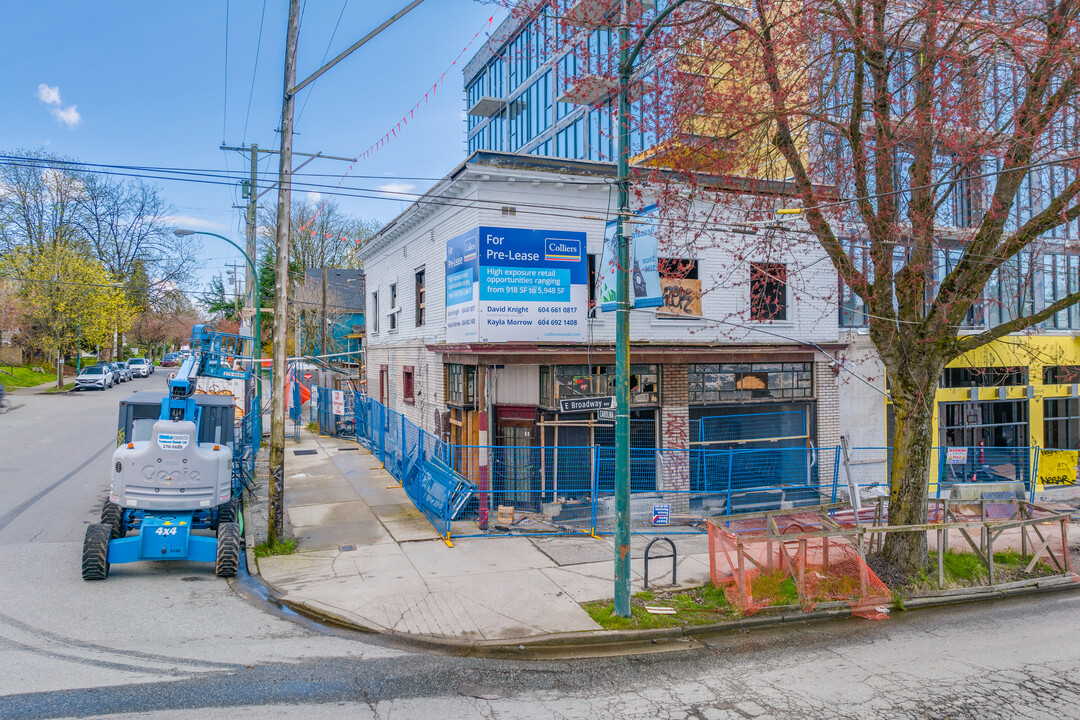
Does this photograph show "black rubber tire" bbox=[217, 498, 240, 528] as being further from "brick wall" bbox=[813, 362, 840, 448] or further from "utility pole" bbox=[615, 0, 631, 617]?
"brick wall" bbox=[813, 362, 840, 448]

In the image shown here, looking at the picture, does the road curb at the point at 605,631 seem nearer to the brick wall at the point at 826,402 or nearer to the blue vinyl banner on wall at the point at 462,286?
the blue vinyl banner on wall at the point at 462,286

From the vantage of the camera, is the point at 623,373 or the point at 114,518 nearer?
the point at 623,373

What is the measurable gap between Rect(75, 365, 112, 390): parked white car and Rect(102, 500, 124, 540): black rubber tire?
40.2 metres

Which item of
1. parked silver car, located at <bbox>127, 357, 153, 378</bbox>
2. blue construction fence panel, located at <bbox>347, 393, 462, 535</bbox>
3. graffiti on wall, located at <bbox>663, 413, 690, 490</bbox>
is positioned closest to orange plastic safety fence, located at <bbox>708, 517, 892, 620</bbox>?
blue construction fence panel, located at <bbox>347, 393, 462, 535</bbox>

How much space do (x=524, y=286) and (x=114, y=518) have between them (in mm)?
8298

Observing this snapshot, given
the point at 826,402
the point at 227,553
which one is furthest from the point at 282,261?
the point at 826,402

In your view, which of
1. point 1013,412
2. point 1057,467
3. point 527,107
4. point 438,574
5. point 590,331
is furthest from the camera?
point 527,107

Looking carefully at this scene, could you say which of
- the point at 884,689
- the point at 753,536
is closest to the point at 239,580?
the point at 753,536

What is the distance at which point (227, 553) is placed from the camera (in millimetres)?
9930

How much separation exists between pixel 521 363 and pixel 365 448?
11.2 metres

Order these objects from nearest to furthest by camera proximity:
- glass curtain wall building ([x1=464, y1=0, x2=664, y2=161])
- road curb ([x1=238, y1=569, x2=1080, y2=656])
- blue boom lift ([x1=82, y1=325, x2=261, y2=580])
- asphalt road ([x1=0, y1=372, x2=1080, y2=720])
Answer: asphalt road ([x1=0, y1=372, x2=1080, y2=720]) → road curb ([x1=238, y1=569, x2=1080, y2=656]) → blue boom lift ([x1=82, y1=325, x2=261, y2=580]) → glass curtain wall building ([x1=464, y1=0, x2=664, y2=161])

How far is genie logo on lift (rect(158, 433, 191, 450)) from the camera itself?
10.0 m

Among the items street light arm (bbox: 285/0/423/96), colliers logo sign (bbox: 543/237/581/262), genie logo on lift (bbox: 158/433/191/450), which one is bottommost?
genie logo on lift (bbox: 158/433/191/450)

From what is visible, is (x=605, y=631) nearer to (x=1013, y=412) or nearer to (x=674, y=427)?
(x=674, y=427)
